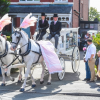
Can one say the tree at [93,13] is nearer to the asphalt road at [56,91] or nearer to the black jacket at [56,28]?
the black jacket at [56,28]

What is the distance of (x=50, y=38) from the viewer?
12117 millimetres

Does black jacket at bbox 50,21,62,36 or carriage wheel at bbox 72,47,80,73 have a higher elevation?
black jacket at bbox 50,21,62,36

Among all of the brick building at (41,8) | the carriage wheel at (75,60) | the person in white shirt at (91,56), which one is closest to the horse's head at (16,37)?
the person in white shirt at (91,56)

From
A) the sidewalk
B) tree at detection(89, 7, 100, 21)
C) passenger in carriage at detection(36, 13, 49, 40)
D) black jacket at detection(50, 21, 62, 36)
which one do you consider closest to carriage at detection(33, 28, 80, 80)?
passenger in carriage at detection(36, 13, 49, 40)

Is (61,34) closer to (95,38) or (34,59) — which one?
(95,38)

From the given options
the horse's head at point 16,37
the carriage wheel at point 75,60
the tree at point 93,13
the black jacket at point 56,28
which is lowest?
the carriage wheel at point 75,60

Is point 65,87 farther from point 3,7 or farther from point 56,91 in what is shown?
point 3,7

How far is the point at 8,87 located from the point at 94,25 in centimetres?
2302

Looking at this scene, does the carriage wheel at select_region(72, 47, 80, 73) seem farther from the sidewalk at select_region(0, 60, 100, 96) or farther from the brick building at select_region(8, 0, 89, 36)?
the brick building at select_region(8, 0, 89, 36)

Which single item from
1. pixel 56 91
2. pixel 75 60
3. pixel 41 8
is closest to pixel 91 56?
pixel 56 91

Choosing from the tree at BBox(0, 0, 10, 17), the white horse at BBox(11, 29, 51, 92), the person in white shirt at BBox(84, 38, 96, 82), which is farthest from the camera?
the tree at BBox(0, 0, 10, 17)

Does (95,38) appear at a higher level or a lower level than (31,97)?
higher

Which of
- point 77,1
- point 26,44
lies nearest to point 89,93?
point 26,44

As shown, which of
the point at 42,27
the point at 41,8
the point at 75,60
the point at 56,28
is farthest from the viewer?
the point at 41,8
